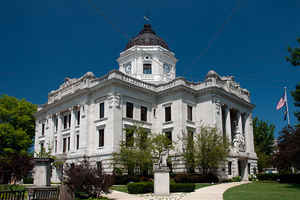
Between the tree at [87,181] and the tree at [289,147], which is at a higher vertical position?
the tree at [289,147]

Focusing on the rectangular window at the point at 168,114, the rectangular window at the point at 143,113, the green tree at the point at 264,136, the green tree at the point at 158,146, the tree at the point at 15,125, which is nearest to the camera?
the green tree at the point at 158,146

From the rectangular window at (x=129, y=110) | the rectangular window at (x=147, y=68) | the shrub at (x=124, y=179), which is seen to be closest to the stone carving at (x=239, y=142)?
the rectangular window at (x=129, y=110)

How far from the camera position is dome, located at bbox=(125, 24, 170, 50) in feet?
191

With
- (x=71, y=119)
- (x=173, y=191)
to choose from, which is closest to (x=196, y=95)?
(x=71, y=119)

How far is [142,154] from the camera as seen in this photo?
3631 centimetres

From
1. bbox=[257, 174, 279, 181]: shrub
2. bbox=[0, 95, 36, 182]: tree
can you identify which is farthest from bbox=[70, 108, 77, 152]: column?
bbox=[257, 174, 279, 181]: shrub

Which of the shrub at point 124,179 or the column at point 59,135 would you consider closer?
the shrub at point 124,179

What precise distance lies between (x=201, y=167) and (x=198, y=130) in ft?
23.6

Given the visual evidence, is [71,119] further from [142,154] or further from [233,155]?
[233,155]

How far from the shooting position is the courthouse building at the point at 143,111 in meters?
42.8

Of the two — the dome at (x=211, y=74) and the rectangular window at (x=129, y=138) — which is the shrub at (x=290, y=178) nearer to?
the dome at (x=211, y=74)

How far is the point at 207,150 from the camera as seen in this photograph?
3909cm

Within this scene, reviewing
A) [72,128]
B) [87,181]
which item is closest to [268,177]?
[72,128]

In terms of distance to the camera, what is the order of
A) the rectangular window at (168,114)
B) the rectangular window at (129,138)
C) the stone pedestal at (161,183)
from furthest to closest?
1. the rectangular window at (168,114)
2. the rectangular window at (129,138)
3. the stone pedestal at (161,183)
